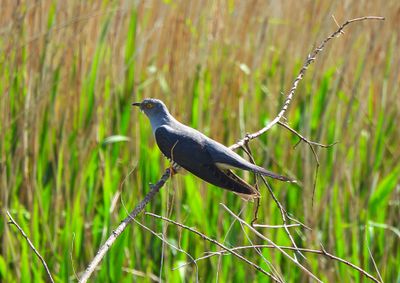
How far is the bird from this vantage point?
7.31 feet

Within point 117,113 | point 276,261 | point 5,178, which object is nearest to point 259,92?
point 117,113

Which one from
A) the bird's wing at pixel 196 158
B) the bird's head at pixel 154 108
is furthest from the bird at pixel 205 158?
the bird's head at pixel 154 108

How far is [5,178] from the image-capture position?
313 centimetres

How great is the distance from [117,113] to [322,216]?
106 cm

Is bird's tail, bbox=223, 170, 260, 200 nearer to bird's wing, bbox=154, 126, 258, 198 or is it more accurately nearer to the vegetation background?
bird's wing, bbox=154, 126, 258, 198

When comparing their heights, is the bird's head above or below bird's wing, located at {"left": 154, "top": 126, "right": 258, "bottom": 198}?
above

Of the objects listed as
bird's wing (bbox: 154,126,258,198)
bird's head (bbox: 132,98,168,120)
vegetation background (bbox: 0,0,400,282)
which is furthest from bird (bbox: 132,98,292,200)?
vegetation background (bbox: 0,0,400,282)

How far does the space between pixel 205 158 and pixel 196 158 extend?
29 mm

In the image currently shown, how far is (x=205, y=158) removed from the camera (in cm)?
247

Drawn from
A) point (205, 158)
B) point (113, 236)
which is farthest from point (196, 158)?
point (113, 236)

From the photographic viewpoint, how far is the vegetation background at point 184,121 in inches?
126

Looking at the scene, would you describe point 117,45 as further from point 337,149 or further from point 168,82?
point 337,149

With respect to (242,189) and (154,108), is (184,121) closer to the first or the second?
(154,108)

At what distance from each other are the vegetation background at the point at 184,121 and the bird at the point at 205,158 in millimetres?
421
